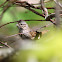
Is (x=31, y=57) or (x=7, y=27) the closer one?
(x=31, y=57)

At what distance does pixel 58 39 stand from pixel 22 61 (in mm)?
52

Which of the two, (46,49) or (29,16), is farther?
(29,16)

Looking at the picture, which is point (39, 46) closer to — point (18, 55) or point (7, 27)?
point (18, 55)

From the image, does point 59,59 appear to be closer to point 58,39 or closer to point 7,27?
point 58,39

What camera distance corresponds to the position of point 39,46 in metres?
0.17

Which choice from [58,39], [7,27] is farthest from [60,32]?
[7,27]

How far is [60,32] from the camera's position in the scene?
0.60ft

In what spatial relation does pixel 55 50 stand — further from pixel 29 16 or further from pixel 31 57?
pixel 29 16

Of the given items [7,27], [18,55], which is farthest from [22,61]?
[7,27]

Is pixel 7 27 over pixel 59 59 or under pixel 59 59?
under

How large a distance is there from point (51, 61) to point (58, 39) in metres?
0.03

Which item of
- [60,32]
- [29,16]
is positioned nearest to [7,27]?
[29,16]

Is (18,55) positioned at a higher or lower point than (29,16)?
higher

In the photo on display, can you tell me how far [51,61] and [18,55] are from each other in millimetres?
40
